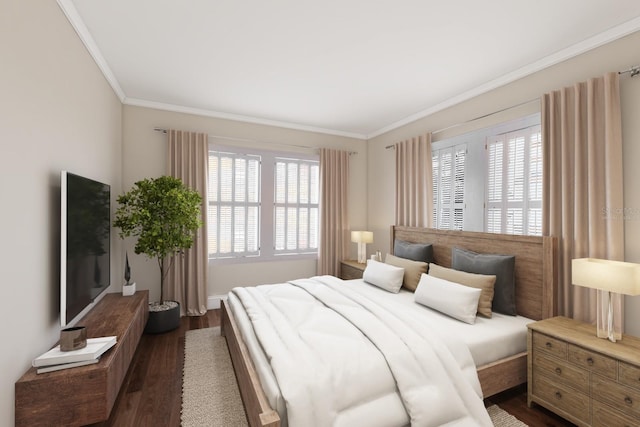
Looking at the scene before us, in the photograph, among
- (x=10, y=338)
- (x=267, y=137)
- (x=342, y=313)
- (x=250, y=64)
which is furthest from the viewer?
(x=267, y=137)

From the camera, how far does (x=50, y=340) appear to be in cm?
201

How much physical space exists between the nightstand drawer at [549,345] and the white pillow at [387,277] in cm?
133

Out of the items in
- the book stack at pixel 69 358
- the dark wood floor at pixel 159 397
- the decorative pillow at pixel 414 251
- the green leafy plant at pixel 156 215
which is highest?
the green leafy plant at pixel 156 215

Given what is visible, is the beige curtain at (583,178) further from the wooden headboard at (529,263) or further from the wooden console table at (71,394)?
the wooden console table at (71,394)

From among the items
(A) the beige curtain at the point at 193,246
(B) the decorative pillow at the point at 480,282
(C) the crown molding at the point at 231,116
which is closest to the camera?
(B) the decorative pillow at the point at 480,282

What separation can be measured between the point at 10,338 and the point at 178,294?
2446 mm

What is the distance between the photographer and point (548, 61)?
262 cm

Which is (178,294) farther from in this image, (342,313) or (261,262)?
(342,313)

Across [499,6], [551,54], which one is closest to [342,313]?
[499,6]

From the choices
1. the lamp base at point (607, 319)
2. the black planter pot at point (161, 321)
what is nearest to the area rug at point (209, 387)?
the black planter pot at point (161, 321)

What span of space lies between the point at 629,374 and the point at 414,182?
109 inches

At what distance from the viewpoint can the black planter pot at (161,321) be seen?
338 centimetres

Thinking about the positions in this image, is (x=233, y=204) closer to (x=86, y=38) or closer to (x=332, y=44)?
(x=86, y=38)

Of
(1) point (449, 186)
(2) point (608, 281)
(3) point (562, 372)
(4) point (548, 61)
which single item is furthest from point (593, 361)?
(4) point (548, 61)
